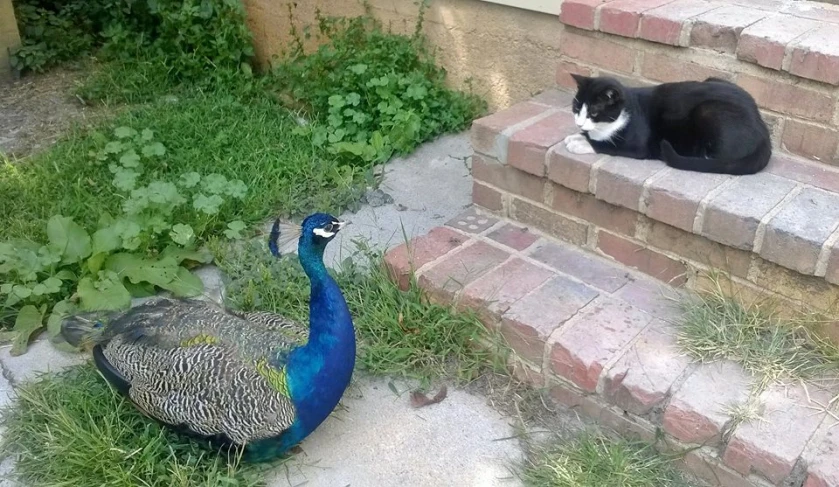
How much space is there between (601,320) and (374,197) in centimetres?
148

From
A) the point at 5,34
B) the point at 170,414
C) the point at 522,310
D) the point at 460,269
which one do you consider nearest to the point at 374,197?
the point at 460,269

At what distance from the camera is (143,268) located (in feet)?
9.74

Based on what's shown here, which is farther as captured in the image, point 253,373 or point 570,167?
point 570,167

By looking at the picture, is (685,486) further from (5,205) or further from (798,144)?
(5,205)

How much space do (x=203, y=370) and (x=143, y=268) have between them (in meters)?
1.00

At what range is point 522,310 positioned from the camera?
2479 mm

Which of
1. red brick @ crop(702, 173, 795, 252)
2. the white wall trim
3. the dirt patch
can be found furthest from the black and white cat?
the dirt patch

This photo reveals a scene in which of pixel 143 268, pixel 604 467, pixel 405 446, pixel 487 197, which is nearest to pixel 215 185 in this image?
pixel 143 268

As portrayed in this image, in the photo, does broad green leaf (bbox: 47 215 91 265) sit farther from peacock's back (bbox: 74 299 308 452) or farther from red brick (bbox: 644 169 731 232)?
red brick (bbox: 644 169 731 232)

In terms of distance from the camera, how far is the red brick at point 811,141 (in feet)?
8.53

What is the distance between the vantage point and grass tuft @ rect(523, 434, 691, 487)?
2094mm

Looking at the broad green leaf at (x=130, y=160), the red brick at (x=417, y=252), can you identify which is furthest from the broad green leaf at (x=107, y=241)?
the red brick at (x=417, y=252)

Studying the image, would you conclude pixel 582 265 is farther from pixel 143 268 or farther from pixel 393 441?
pixel 143 268

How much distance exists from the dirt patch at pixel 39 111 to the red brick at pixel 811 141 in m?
3.73
